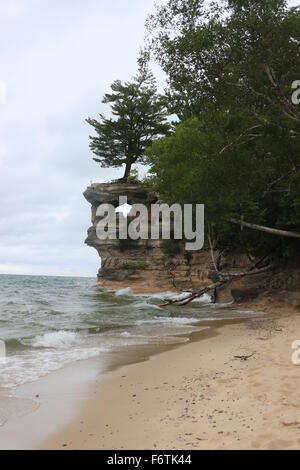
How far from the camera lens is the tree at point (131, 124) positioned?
1762 inches

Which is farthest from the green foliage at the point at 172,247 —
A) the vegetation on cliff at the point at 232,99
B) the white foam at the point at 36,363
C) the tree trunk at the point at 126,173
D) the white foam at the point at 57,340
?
the white foam at the point at 36,363

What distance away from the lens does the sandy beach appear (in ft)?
14.8

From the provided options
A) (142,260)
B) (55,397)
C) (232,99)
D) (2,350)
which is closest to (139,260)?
(142,260)

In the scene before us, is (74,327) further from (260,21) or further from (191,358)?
(260,21)

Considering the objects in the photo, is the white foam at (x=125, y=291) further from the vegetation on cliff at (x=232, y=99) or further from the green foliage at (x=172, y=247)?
the vegetation on cliff at (x=232, y=99)

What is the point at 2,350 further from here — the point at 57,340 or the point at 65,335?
the point at 65,335

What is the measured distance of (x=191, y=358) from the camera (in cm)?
937

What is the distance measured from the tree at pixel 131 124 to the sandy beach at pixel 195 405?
38.0m

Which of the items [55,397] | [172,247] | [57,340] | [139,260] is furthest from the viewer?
[139,260]

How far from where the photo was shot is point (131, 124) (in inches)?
1788

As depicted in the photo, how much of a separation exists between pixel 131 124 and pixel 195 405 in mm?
42293

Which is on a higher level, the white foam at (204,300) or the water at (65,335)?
the water at (65,335)

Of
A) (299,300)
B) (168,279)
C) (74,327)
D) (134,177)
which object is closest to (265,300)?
(299,300)

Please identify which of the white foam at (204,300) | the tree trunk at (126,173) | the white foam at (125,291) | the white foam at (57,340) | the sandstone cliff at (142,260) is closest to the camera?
the white foam at (57,340)
